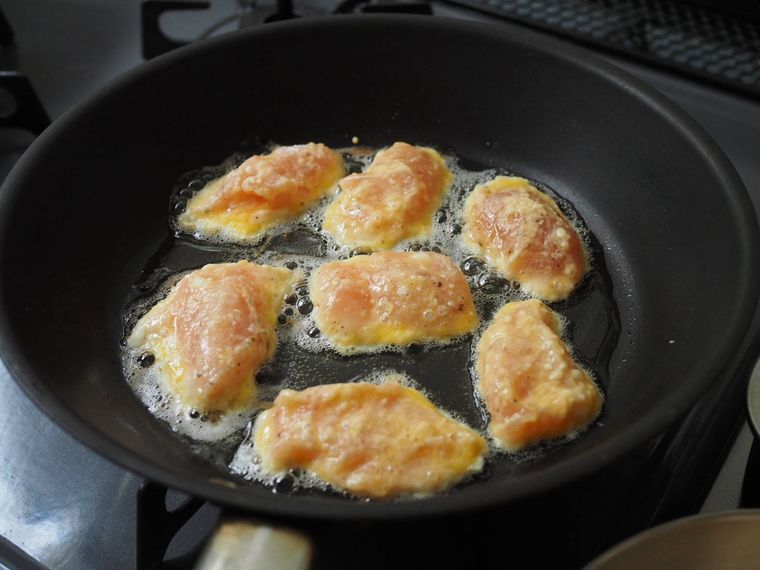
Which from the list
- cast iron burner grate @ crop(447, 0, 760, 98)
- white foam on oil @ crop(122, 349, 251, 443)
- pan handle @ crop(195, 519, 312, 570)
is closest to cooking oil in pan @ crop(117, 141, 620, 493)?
white foam on oil @ crop(122, 349, 251, 443)

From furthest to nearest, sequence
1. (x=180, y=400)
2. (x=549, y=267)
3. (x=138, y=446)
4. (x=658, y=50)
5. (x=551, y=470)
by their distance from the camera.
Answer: (x=658, y=50) < (x=549, y=267) < (x=180, y=400) < (x=138, y=446) < (x=551, y=470)

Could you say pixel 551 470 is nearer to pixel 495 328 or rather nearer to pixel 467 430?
pixel 467 430

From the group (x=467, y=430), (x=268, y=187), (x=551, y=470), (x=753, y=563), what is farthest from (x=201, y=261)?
(x=753, y=563)

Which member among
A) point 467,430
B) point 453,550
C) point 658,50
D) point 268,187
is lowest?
point 453,550

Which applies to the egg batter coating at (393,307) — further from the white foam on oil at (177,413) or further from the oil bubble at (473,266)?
the white foam on oil at (177,413)

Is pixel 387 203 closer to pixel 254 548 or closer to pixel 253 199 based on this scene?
pixel 253 199

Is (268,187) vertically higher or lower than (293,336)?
higher

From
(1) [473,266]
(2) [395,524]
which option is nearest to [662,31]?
(1) [473,266]

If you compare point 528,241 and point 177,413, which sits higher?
point 528,241
